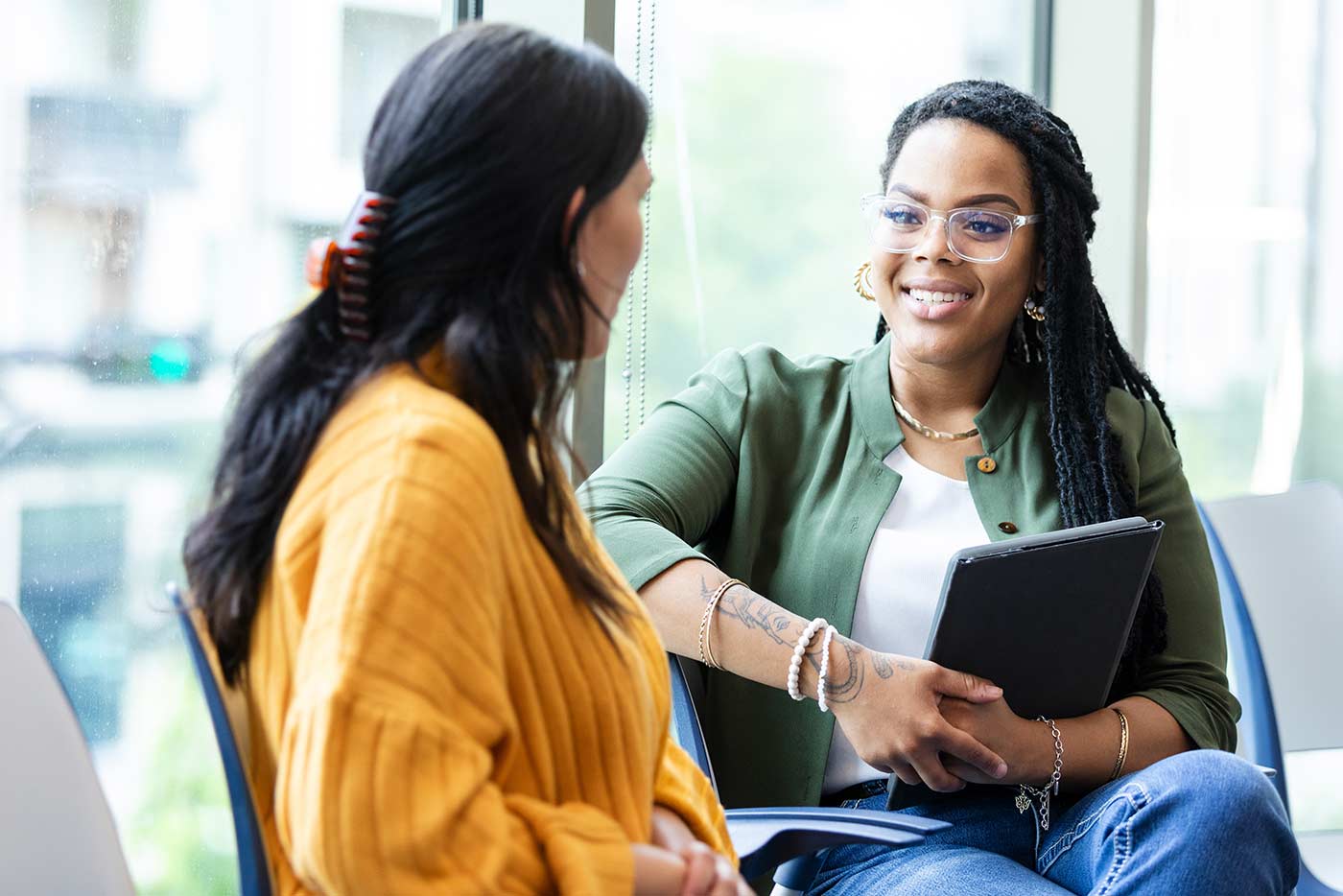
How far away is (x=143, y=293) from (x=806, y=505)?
2.74 feet

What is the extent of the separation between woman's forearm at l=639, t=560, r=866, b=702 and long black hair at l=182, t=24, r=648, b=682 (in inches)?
21.8

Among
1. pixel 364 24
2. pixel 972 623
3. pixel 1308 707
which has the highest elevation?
pixel 364 24

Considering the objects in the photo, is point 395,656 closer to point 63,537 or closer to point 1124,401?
point 63,537

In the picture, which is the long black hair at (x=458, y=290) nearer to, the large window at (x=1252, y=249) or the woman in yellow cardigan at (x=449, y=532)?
the woman in yellow cardigan at (x=449, y=532)

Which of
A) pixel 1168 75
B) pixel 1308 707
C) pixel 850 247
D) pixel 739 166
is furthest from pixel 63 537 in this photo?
pixel 1168 75

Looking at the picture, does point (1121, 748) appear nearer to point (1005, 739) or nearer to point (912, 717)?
point (1005, 739)

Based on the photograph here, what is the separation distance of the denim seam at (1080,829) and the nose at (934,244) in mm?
645

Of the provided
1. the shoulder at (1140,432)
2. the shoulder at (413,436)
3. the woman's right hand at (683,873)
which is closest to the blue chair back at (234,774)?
the shoulder at (413,436)

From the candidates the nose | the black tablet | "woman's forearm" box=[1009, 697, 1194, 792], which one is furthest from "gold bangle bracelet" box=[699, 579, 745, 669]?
the nose

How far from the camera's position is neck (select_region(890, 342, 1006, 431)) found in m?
1.70

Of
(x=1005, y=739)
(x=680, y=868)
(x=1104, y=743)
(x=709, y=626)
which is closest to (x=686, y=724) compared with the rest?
(x=709, y=626)

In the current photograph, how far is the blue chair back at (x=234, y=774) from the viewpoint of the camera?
32.7 inches

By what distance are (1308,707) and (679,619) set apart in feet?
3.70

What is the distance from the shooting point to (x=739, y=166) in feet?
7.33
